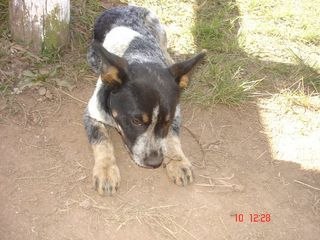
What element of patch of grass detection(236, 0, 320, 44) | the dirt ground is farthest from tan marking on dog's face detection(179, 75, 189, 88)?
patch of grass detection(236, 0, 320, 44)

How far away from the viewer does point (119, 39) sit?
208 inches

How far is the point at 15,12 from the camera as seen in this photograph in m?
5.19

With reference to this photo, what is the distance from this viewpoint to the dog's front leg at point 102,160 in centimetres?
401

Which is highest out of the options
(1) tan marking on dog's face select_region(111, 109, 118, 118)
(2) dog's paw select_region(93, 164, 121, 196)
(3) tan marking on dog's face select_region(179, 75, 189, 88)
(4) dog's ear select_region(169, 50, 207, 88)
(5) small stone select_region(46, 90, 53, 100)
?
(4) dog's ear select_region(169, 50, 207, 88)

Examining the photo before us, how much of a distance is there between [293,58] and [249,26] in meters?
0.87

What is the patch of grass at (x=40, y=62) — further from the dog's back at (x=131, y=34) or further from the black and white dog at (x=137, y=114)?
the black and white dog at (x=137, y=114)

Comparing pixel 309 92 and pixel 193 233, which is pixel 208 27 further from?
pixel 193 233

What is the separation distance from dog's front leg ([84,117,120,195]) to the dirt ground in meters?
0.10

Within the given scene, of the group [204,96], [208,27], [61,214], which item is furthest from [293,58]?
[61,214]

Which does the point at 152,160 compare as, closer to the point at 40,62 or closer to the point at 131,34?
the point at 131,34

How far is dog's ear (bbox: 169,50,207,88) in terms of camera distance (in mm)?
3965

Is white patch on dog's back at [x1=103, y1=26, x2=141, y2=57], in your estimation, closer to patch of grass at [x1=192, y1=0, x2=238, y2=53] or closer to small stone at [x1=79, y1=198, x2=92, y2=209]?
patch of grass at [x1=192, y1=0, x2=238, y2=53]
